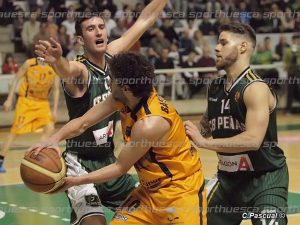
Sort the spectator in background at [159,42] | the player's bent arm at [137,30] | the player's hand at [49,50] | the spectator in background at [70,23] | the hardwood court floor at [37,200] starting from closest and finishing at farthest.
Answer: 1. the player's hand at [49,50]
2. the player's bent arm at [137,30]
3. the hardwood court floor at [37,200]
4. the spectator in background at [70,23]
5. the spectator in background at [159,42]

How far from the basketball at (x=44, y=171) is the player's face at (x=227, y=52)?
1.53m

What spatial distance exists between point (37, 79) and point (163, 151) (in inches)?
290

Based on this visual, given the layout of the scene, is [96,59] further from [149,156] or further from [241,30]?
[149,156]

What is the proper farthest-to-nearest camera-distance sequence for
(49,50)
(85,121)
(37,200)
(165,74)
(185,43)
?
1. (185,43)
2. (165,74)
3. (37,200)
4. (49,50)
5. (85,121)

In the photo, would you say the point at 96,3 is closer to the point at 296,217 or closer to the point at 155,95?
the point at 296,217

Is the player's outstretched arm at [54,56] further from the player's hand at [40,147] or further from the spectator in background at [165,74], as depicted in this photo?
the spectator in background at [165,74]

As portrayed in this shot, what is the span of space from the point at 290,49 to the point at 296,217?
10834 mm

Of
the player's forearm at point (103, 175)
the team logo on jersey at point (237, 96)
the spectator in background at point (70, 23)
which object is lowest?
the spectator in background at point (70, 23)

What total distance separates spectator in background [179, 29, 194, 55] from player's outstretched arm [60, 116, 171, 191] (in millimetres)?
13985

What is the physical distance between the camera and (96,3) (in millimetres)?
20359

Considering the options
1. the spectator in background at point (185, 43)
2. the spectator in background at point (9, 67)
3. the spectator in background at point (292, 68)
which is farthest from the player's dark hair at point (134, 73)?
the spectator in background at point (185, 43)

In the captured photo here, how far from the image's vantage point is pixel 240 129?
6480mm

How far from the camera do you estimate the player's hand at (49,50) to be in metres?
6.45

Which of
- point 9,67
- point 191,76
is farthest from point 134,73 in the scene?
point 191,76
